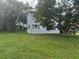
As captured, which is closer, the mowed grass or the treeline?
the mowed grass

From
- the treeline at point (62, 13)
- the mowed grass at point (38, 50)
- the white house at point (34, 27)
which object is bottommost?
the white house at point (34, 27)

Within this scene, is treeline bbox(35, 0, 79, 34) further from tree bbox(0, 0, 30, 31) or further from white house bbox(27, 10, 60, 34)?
tree bbox(0, 0, 30, 31)

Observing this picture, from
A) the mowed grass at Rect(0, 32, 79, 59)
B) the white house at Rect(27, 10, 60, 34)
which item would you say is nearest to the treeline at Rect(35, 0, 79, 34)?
the white house at Rect(27, 10, 60, 34)

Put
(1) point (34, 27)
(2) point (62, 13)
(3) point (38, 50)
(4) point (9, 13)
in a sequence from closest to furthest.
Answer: (3) point (38, 50) < (2) point (62, 13) < (1) point (34, 27) < (4) point (9, 13)

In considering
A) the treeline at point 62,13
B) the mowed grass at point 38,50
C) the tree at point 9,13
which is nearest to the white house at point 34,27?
the tree at point 9,13

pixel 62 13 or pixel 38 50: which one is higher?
pixel 62 13

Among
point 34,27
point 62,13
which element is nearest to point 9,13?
point 34,27

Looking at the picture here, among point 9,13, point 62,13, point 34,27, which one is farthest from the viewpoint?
point 9,13

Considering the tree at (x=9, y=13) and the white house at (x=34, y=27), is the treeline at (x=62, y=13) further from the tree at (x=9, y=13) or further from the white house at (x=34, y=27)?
the tree at (x=9, y=13)

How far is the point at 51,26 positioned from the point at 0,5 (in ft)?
56.2

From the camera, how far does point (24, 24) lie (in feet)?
184

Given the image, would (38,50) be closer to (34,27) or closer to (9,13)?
(34,27)

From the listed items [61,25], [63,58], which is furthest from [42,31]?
[63,58]

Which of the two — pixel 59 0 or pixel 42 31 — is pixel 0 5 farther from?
pixel 59 0
